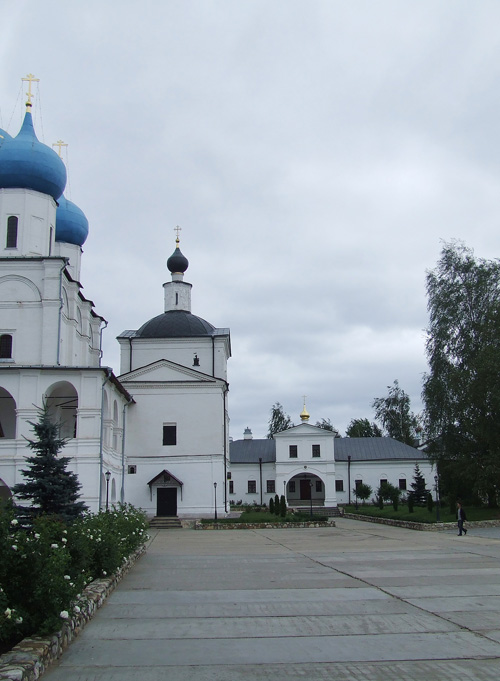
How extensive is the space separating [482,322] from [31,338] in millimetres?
21067

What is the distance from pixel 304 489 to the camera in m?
52.9

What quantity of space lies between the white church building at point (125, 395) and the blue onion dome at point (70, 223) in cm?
5

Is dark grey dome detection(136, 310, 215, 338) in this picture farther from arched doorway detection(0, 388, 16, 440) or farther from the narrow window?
arched doorway detection(0, 388, 16, 440)

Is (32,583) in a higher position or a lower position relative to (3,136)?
lower

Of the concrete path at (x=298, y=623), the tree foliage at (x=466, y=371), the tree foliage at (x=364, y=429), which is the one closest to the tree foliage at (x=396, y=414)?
the tree foliage at (x=364, y=429)

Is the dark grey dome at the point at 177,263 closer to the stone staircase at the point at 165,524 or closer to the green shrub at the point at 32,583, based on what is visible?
the stone staircase at the point at 165,524

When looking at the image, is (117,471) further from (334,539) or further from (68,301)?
(334,539)

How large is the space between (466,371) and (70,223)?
19.3 m

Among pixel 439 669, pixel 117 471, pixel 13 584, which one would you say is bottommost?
pixel 439 669

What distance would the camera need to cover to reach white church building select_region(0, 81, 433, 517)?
25.6 m

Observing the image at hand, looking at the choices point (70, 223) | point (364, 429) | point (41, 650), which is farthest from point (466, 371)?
point (364, 429)

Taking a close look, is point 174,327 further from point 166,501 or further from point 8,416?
point 8,416

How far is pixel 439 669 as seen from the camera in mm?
A: 6359

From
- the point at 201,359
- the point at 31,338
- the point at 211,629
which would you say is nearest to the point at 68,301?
the point at 31,338
